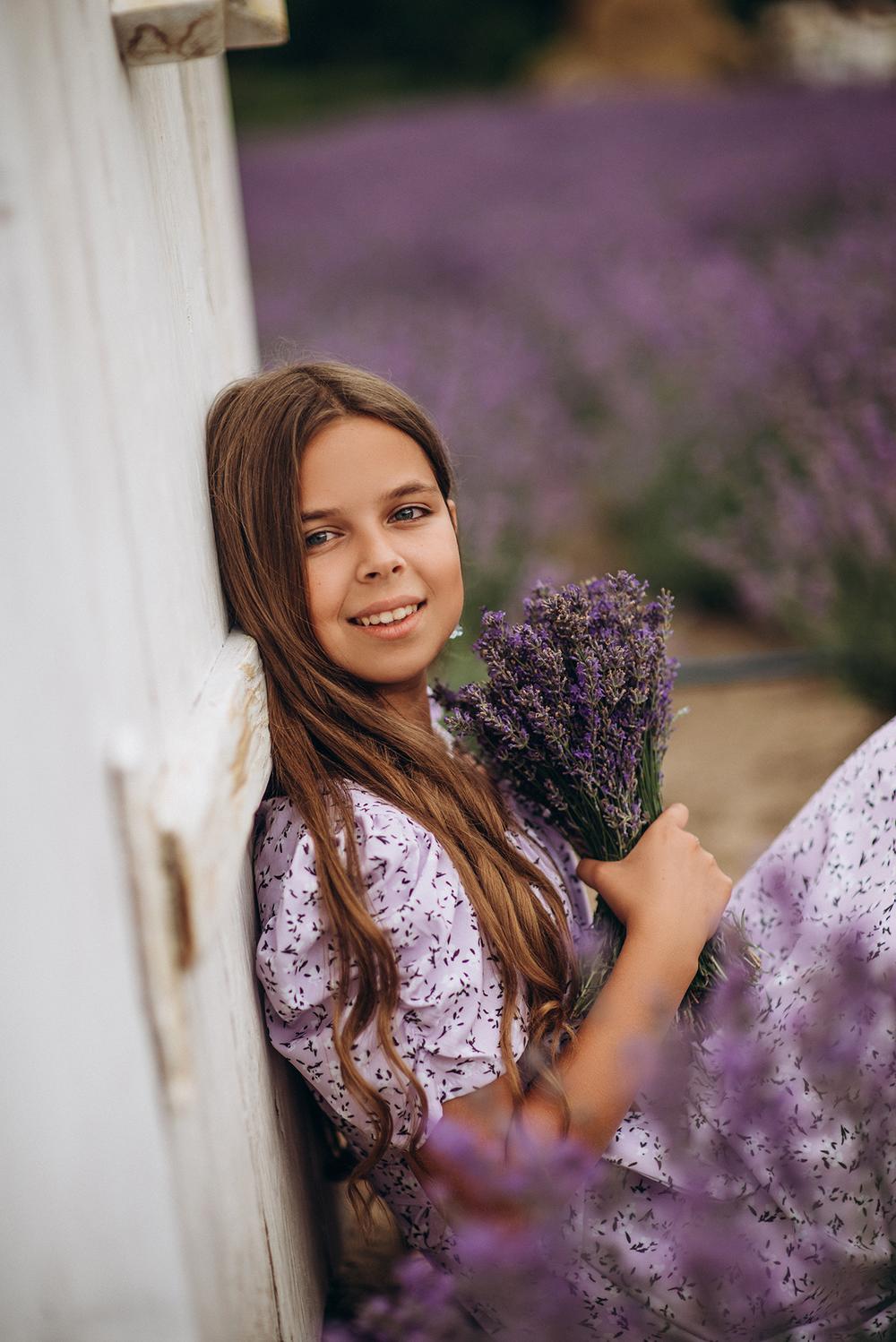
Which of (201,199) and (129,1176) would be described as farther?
(201,199)

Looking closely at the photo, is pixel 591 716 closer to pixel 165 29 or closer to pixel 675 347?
pixel 165 29

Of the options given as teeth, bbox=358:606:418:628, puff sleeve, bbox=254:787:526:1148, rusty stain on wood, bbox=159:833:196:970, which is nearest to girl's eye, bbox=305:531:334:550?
teeth, bbox=358:606:418:628

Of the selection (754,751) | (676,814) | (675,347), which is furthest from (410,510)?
(675,347)

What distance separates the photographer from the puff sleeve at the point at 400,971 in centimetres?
114

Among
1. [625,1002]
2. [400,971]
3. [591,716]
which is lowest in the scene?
[625,1002]

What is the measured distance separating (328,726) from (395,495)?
296 mm

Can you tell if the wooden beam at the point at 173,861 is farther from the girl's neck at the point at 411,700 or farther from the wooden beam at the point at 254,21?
the wooden beam at the point at 254,21

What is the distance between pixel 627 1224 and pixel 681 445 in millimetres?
4143

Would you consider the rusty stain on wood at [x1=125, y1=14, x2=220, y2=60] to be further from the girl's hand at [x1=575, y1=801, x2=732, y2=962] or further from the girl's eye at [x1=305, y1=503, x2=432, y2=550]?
the girl's hand at [x1=575, y1=801, x2=732, y2=962]

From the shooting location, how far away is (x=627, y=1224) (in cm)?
130

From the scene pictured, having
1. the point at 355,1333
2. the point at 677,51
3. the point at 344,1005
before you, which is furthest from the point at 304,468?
the point at 677,51

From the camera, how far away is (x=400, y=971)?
115 centimetres

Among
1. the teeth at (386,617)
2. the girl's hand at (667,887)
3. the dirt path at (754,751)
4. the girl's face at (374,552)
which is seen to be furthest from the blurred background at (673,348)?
the girl's hand at (667,887)

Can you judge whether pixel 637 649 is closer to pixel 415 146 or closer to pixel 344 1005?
pixel 344 1005
